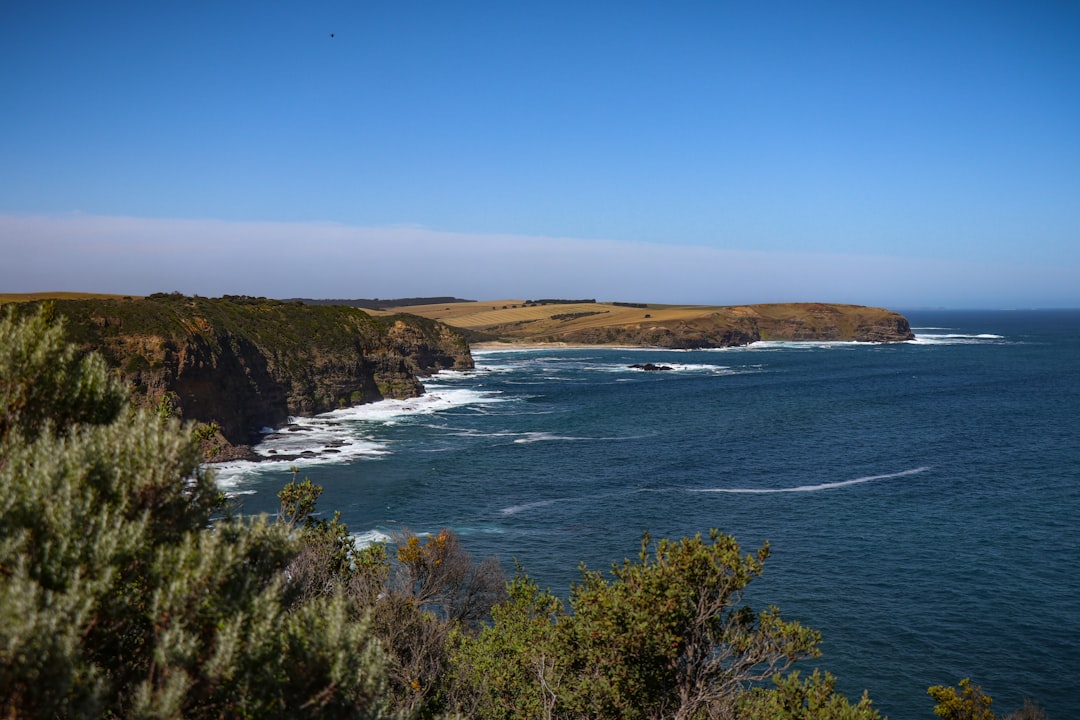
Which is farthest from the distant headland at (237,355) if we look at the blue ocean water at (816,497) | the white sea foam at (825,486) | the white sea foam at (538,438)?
the white sea foam at (825,486)

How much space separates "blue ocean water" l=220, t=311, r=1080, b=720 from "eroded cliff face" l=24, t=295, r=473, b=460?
4825mm

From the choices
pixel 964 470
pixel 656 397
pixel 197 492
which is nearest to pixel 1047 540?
pixel 964 470

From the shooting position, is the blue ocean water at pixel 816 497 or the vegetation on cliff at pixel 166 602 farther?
the blue ocean water at pixel 816 497

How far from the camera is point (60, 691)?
10.3 metres

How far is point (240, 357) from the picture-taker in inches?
3971

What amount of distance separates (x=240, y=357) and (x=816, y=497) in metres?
70.4

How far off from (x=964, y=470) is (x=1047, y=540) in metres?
22.8

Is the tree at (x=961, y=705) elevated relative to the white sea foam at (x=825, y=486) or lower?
elevated

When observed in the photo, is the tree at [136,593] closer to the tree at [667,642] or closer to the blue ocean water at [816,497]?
the tree at [667,642]

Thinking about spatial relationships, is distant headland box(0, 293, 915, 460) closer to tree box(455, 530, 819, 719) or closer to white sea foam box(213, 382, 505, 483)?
white sea foam box(213, 382, 505, 483)

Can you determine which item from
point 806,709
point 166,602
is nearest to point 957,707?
point 806,709

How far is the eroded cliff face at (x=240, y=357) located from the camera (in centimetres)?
8056

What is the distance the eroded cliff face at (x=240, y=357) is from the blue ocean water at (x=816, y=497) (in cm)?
482

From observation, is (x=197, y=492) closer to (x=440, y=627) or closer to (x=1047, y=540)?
(x=440, y=627)
